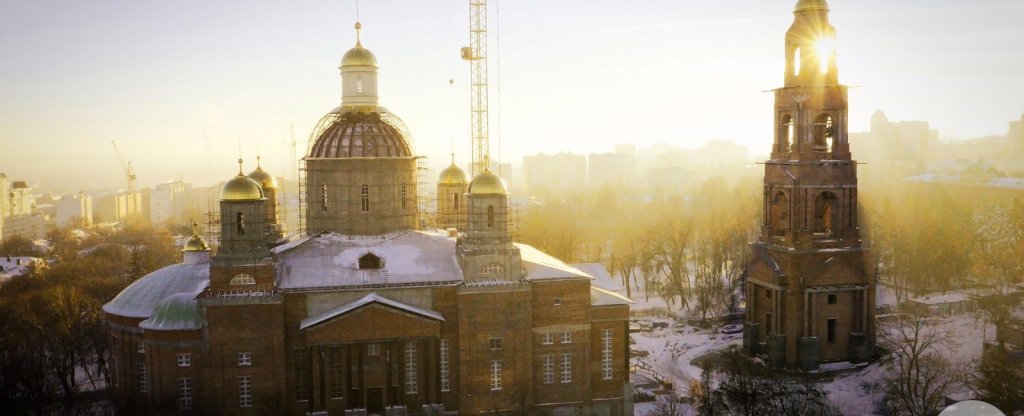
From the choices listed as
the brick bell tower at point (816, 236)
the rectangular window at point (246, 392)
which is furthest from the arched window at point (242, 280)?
the brick bell tower at point (816, 236)

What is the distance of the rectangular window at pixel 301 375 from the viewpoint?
3009 cm

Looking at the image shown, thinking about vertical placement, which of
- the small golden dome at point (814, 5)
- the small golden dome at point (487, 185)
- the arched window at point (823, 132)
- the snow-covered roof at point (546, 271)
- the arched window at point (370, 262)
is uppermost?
the small golden dome at point (814, 5)

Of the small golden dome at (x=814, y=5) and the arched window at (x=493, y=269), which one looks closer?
the arched window at (x=493, y=269)

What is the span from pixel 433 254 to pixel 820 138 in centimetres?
1843

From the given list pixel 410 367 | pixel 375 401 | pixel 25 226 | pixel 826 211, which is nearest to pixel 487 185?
pixel 410 367

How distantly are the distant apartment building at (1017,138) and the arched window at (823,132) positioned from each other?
45.4ft

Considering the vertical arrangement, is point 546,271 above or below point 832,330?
above

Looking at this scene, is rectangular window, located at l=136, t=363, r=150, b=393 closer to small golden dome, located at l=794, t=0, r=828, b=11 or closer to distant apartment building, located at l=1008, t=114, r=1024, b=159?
small golden dome, located at l=794, t=0, r=828, b=11

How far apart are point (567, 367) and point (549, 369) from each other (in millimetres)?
746

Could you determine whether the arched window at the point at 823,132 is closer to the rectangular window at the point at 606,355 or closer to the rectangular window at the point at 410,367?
the rectangular window at the point at 606,355

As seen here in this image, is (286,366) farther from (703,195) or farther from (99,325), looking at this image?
(703,195)

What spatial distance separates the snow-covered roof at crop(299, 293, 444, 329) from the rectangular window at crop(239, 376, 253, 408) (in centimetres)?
290

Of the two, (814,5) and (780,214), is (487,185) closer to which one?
(780,214)

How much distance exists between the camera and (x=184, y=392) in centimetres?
3003
